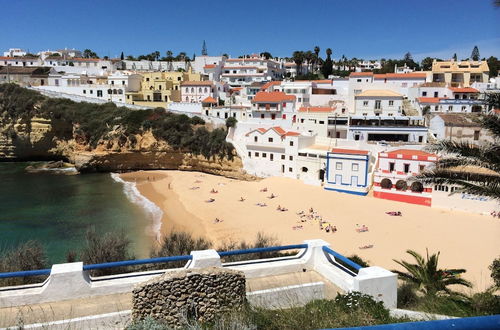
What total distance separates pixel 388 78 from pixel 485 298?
53.6m

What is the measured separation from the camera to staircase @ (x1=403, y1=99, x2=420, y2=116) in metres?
48.5

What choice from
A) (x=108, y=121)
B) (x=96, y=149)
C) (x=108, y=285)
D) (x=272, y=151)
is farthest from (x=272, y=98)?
(x=108, y=285)

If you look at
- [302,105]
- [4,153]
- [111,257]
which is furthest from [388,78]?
[4,153]

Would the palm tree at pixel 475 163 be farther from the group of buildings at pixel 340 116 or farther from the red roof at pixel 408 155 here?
the red roof at pixel 408 155

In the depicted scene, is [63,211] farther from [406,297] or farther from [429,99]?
[429,99]

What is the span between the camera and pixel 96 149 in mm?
49344

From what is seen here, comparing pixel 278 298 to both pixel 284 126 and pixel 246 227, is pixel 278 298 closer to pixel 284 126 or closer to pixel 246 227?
pixel 246 227

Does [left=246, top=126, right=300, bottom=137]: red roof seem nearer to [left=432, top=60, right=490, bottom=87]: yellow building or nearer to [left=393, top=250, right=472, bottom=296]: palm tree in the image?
[left=393, top=250, right=472, bottom=296]: palm tree

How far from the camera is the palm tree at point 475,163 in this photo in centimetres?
973

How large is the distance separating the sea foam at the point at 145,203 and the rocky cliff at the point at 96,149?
4.95 m

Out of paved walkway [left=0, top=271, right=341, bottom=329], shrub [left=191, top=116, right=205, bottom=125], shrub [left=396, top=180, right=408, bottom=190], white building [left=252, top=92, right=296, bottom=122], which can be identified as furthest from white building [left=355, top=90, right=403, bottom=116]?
paved walkway [left=0, top=271, right=341, bottom=329]

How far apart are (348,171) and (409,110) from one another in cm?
2001

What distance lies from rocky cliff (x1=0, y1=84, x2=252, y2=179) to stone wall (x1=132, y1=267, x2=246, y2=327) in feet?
119

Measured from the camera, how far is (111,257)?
47.1 feet
